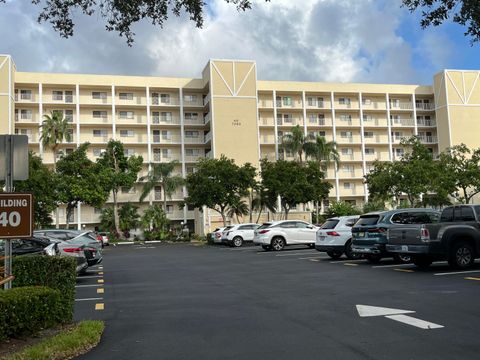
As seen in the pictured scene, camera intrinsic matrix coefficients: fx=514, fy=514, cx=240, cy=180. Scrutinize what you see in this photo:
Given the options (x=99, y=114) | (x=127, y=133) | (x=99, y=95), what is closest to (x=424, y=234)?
(x=127, y=133)

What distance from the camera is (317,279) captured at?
13.8m

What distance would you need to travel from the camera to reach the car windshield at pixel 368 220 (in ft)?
57.9

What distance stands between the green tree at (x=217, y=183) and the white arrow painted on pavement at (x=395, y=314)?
36.6m

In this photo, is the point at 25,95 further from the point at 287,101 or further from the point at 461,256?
the point at 461,256

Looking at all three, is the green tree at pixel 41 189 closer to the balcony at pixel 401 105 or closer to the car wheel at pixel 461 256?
the car wheel at pixel 461 256

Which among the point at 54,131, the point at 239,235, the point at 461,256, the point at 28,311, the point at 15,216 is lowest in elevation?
the point at 461,256

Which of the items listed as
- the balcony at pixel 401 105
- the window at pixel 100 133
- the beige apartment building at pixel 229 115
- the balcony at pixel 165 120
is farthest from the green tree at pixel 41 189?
the balcony at pixel 401 105

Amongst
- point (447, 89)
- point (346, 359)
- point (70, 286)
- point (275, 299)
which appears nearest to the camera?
point (346, 359)

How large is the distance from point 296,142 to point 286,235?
35.7 m

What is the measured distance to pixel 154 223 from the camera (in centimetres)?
5828

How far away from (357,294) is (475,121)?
68.9 m

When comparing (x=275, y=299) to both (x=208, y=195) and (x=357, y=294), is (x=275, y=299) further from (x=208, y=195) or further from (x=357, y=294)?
(x=208, y=195)

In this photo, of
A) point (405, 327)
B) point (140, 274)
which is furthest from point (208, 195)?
point (405, 327)

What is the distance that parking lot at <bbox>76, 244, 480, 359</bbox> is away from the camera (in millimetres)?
6461
